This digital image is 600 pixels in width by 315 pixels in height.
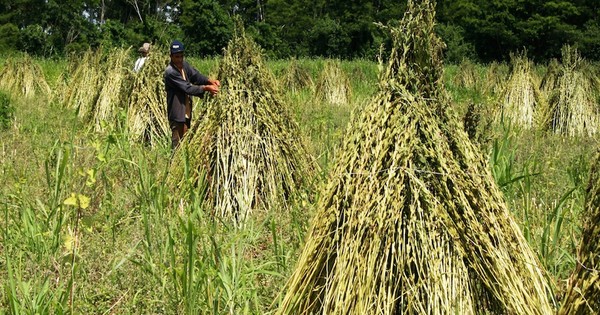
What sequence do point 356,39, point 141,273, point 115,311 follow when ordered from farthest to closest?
1. point 356,39
2. point 141,273
3. point 115,311

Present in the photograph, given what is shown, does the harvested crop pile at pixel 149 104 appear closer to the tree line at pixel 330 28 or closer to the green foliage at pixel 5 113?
the green foliage at pixel 5 113

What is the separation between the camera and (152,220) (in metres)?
4.39

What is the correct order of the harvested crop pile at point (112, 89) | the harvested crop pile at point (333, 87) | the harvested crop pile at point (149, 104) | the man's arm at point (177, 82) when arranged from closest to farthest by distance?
the man's arm at point (177, 82)
the harvested crop pile at point (149, 104)
the harvested crop pile at point (112, 89)
the harvested crop pile at point (333, 87)

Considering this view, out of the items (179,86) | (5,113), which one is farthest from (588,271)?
(5,113)

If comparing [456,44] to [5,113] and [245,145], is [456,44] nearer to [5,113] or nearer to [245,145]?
[5,113]

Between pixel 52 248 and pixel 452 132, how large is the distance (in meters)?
2.30

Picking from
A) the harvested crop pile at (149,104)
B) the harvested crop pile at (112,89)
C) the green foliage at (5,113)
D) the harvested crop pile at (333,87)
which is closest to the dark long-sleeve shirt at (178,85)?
the harvested crop pile at (149,104)

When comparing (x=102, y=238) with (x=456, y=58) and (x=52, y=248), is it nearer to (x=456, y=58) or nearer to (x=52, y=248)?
(x=52, y=248)

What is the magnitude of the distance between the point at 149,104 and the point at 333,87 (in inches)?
320

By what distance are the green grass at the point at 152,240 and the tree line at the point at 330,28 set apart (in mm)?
28425

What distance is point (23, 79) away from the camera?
16719mm

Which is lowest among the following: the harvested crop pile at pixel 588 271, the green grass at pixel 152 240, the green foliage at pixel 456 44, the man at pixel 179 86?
the green grass at pixel 152 240

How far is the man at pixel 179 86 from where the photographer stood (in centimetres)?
673

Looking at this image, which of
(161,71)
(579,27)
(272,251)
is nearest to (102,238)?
(272,251)
